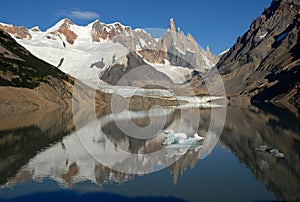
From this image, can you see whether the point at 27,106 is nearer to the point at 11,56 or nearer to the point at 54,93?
the point at 54,93

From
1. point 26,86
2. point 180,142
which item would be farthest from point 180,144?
point 26,86

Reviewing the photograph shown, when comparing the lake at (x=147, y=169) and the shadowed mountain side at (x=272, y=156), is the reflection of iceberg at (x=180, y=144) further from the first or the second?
the shadowed mountain side at (x=272, y=156)

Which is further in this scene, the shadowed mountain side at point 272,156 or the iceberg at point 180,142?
the iceberg at point 180,142

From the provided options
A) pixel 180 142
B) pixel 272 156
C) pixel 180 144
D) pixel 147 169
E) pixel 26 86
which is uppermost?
pixel 26 86

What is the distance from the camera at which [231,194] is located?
22.3 meters

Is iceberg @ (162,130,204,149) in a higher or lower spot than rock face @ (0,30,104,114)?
lower

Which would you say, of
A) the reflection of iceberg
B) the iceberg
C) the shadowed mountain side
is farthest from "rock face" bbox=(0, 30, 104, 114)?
the shadowed mountain side

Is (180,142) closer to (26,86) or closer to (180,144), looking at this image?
(180,144)

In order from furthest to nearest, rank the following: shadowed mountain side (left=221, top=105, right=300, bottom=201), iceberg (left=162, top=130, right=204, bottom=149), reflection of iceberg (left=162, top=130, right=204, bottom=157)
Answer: iceberg (left=162, top=130, right=204, bottom=149) → reflection of iceberg (left=162, top=130, right=204, bottom=157) → shadowed mountain side (left=221, top=105, right=300, bottom=201)

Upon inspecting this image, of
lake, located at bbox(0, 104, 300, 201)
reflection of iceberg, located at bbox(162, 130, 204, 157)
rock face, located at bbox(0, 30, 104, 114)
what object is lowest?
lake, located at bbox(0, 104, 300, 201)

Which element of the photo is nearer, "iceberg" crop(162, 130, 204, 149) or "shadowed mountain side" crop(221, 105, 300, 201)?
"shadowed mountain side" crop(221, 105, 300, 201)

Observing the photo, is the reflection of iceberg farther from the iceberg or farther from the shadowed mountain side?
the shadowed mountain side

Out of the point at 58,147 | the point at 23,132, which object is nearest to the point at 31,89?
the point at 23,132

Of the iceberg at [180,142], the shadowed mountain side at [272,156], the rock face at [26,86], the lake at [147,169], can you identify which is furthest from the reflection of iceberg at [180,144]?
the rock face at [26,86]
